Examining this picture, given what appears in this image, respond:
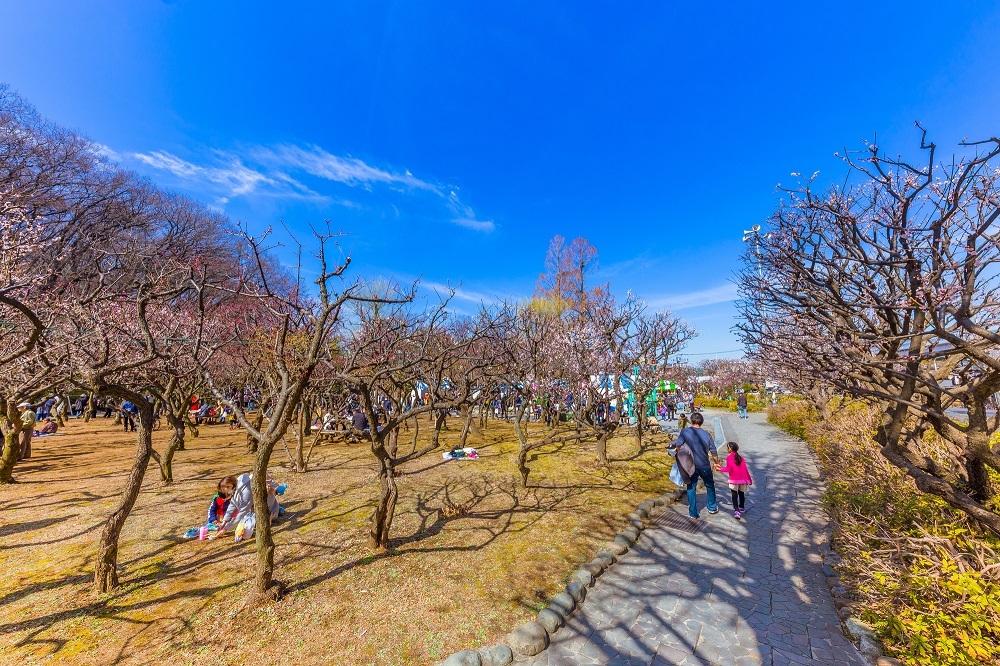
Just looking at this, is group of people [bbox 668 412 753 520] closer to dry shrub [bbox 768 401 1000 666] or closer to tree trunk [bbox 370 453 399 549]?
dry shrub [bbox 768 401 1000 666]

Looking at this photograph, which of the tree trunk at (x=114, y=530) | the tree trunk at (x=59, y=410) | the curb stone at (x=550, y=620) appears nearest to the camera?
the curb stone at (x=550, y=620)

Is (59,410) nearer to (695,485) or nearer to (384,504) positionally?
(384,504)

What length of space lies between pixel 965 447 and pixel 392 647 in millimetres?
6666

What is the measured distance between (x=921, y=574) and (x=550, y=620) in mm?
3853

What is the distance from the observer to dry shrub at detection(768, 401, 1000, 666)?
3.09 metres

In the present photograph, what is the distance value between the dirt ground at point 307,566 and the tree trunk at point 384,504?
12.5 inches

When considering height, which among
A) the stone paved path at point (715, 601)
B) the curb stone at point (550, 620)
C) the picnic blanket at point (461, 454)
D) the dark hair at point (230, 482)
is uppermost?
the dark hair at point (230, 482)

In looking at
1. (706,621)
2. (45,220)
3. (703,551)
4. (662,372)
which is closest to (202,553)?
(706,621)

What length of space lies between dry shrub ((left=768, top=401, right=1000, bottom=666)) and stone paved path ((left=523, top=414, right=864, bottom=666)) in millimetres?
660

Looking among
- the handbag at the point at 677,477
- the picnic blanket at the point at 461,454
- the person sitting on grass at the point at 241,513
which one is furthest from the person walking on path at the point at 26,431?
the handbag at the point at 677,477

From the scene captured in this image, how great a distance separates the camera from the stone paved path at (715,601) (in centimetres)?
408

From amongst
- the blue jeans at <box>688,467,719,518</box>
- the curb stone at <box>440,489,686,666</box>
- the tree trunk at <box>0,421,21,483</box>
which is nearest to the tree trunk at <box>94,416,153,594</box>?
the curb stone at <box>440,489,686,666</box>

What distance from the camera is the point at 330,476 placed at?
35.4 feet

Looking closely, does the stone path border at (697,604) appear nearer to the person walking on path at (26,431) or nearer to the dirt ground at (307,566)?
the dirt ground at (307,566)
